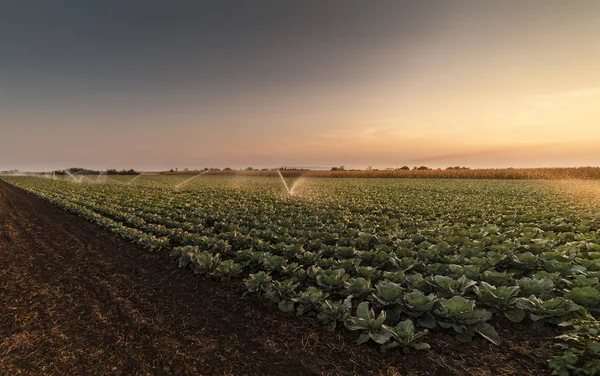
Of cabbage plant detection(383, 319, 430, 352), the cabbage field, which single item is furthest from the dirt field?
the cabbage field

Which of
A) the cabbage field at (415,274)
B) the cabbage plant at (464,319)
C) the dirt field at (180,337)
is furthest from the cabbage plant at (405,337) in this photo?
the cabbage plant at (464,319)

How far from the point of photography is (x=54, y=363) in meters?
4.08

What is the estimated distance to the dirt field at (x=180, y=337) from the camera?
12.9 ft

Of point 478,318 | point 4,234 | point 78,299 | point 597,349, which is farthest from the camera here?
point 4,234

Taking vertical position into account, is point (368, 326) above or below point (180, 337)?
above

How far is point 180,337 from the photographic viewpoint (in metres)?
4.63

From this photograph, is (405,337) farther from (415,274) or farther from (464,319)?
(415,274)

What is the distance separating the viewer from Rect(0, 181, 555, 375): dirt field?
12.9 feet

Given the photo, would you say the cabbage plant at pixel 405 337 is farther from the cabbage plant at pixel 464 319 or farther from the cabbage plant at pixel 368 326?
the cabbage plant at pixel 464 319

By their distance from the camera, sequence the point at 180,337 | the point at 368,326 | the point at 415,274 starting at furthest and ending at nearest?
the point at 415,274 → the point at 180,337 → the point at 368,326

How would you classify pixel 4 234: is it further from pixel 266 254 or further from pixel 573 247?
pixel 573 247

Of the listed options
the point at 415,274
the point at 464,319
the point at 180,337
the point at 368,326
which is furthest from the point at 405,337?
the point at 180,337

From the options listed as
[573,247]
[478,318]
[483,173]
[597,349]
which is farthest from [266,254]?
[483,173]

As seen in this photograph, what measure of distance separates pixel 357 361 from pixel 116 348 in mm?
3521
